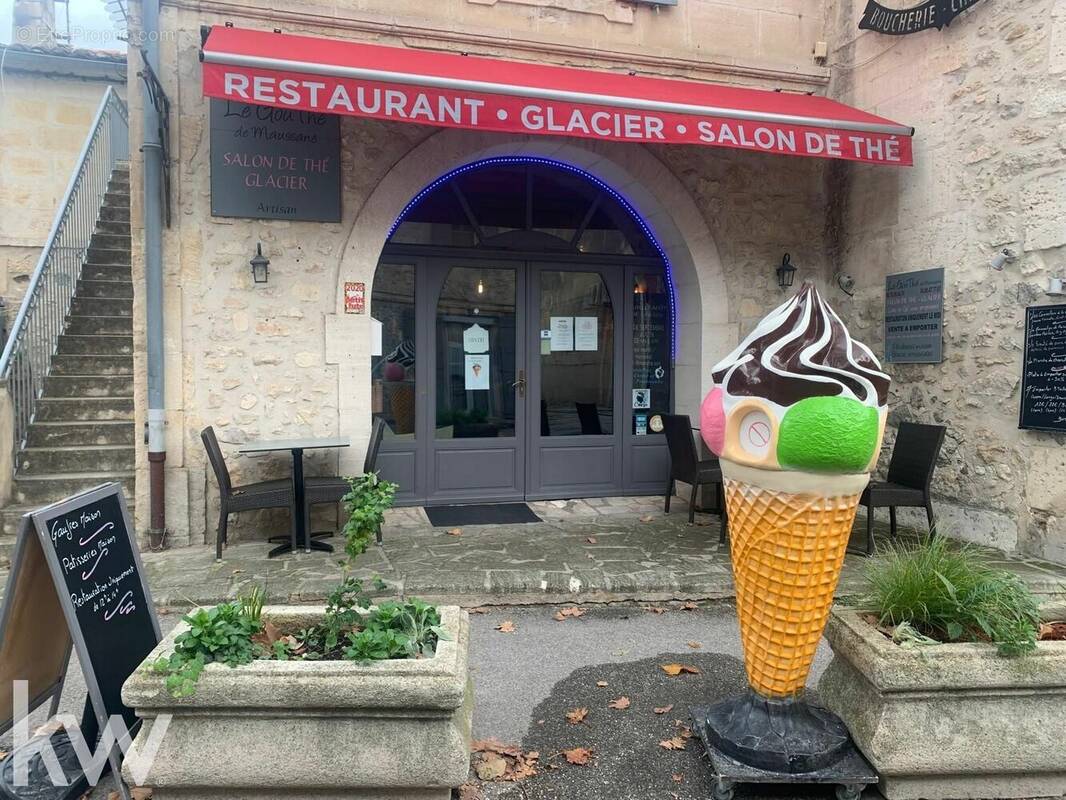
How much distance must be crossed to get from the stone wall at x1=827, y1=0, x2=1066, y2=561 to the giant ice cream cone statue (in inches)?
150

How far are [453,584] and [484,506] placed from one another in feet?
7.12

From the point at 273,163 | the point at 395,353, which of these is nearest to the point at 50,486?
the point at 395,353

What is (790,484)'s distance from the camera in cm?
210

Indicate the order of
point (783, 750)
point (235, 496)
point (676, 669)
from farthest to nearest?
point (235, 496)
point (676, 669)
point (783, 750)

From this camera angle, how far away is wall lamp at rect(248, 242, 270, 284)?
17.4 ft

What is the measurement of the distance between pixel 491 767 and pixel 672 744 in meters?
0.71

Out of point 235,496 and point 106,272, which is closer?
point 235,496

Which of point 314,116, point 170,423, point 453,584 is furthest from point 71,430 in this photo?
point 453,584

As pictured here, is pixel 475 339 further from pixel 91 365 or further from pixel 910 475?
pixel 910 475

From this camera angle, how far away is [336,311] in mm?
5609

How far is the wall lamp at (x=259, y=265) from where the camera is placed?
5.32 m

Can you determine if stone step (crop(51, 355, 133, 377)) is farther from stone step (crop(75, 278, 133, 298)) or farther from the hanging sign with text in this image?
the hanging sign with text

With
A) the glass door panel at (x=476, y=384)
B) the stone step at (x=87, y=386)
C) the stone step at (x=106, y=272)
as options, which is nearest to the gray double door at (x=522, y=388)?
the glass door panel at (x=476, y=384)

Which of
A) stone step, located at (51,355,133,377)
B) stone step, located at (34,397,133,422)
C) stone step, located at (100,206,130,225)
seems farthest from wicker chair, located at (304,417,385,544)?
stone step, located at (100,206,130,225)
